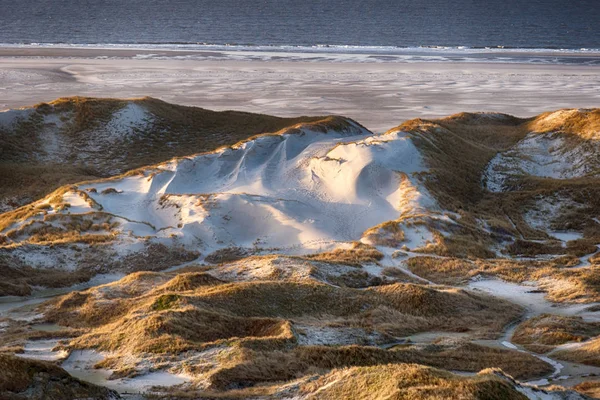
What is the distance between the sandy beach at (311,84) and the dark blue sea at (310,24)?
814 inches

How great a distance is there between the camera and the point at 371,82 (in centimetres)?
7669

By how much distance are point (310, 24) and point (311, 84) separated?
225 feet

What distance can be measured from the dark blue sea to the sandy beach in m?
20.7

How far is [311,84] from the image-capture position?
7494 cm

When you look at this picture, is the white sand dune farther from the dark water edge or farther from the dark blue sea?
the dark water edge

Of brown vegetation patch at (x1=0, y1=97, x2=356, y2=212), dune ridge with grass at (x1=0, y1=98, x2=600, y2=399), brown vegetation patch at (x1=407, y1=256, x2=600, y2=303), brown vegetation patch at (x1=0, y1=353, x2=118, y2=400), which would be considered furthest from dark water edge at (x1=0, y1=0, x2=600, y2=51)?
brown vegetation patch at (x1=0, y1=353, x2=118, y2=400)

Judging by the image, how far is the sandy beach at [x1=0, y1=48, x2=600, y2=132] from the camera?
63.5m

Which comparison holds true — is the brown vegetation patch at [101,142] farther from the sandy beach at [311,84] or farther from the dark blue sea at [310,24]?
the dark blue sea at [310,24]

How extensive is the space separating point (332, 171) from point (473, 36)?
93805 millimetres

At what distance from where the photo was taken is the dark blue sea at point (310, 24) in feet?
379

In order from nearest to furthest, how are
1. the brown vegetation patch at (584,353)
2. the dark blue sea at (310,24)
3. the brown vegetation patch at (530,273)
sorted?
the brown vegetation patch at (584,353) → the brown vegetation patch at (530,273) → the dark blue sea at (310,24)

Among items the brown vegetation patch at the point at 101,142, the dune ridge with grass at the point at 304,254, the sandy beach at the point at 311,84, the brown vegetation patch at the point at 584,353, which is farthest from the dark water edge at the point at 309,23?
the brown vegetation patch at the point at 584,353

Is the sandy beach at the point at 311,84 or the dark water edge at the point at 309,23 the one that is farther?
the dark water edge at the point at 309,23

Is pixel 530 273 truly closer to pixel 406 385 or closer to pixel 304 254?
pixel 304 254
